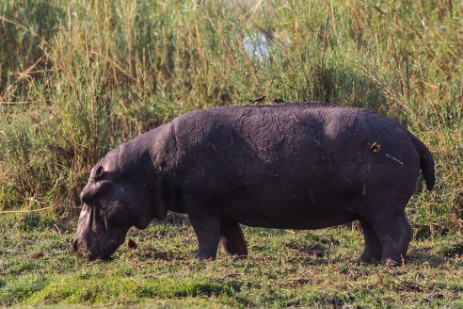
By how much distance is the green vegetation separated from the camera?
629 cm

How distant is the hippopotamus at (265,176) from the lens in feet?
23.1

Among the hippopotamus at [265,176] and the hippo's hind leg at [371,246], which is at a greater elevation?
the hippopotamus at [265,176]

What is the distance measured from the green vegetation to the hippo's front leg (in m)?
0.16

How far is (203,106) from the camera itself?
31.8 ft

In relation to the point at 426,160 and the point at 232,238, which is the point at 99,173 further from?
the point at 426,160

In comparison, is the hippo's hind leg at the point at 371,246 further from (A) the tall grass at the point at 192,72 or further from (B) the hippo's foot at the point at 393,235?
(A) the tall grass at the point at 192,72

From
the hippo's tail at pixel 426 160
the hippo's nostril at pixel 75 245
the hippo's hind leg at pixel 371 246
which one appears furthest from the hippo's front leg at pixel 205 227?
the hippo's tail at pixel 426 160

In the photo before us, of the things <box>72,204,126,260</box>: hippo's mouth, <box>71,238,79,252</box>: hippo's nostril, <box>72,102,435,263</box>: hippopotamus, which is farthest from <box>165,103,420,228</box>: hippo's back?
<box>71,238,79,252</box>: hippo's nostril

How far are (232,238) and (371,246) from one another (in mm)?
985

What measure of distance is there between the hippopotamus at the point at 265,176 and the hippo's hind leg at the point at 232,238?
0.07 m

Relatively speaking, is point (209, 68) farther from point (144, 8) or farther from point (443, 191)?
point (443, 191)

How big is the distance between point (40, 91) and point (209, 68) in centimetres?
157

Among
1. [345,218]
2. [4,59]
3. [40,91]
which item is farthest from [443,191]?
[4,59]

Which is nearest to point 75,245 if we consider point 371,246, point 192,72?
point 371,246
